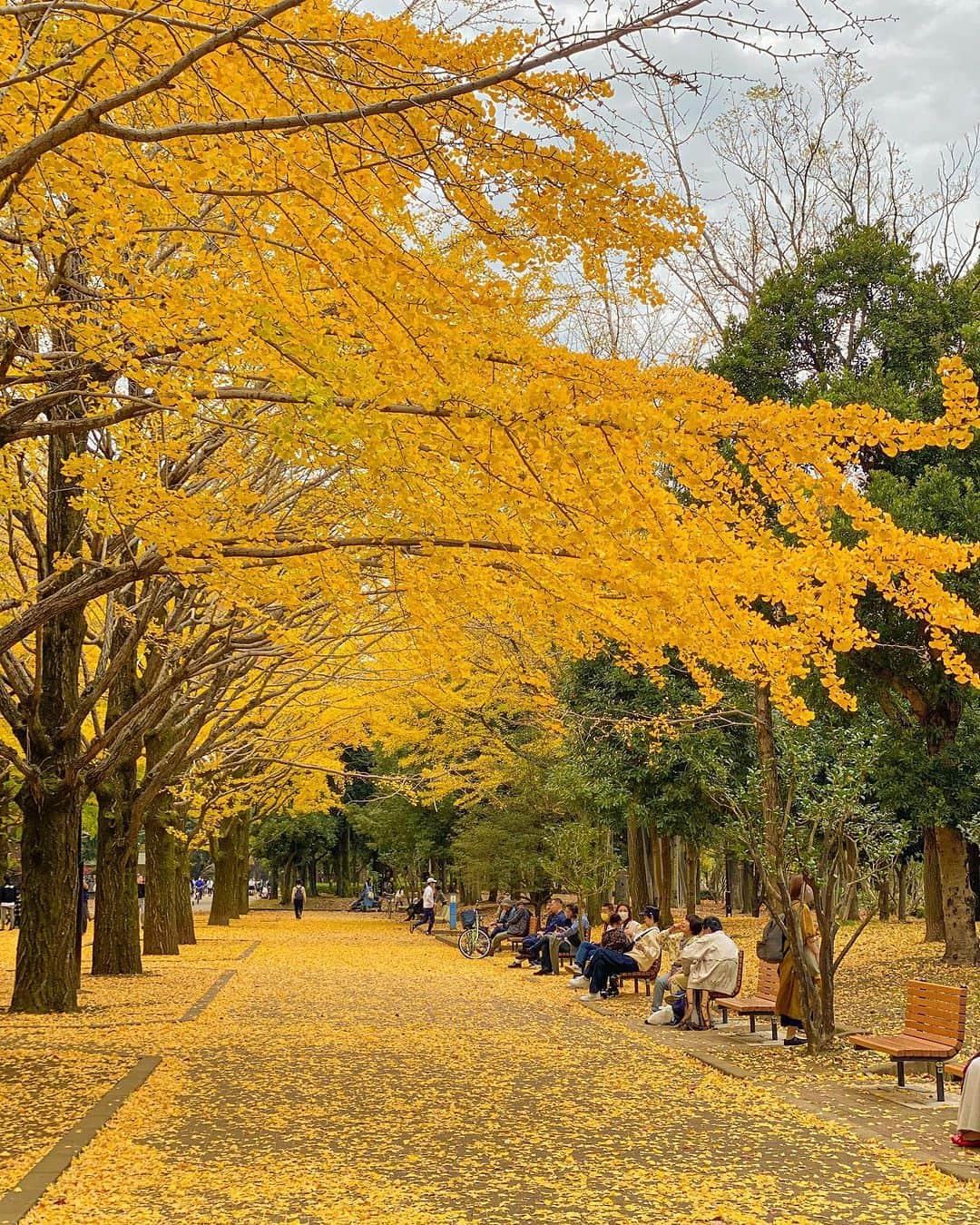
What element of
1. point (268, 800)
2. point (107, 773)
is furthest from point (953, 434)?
point (268, 800)

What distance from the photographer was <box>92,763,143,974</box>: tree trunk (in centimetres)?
1733

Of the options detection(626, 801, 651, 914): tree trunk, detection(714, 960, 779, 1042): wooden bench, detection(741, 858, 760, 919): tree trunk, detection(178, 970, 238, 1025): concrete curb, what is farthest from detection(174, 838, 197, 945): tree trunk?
detection(741, 858, 760, 919): tree trunk

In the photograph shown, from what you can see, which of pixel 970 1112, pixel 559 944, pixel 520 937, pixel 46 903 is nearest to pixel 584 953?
pixel 559 944

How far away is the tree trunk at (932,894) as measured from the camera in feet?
77.0

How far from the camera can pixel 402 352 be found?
20.7 feet

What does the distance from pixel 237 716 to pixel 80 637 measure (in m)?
6.09

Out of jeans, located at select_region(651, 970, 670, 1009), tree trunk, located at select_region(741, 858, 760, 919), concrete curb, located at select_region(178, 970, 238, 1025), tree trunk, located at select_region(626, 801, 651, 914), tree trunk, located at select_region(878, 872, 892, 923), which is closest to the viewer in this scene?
concrete curb, located at select_region(178, 970, 238, 1025)

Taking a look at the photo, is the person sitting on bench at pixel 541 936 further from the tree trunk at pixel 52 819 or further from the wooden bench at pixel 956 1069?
the wooden bench at pixel 956 1069

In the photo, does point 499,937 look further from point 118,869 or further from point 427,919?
point 427,919

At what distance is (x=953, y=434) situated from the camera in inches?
269

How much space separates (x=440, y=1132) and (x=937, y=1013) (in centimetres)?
391

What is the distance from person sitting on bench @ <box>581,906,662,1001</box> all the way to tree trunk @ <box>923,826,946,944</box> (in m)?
9.50

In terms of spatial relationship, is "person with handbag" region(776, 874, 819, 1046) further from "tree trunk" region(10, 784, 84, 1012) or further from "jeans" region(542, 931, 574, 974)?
"jeans" region(542, 931, 574, 974)

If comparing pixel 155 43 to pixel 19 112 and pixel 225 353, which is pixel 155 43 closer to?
pixel 19 112
